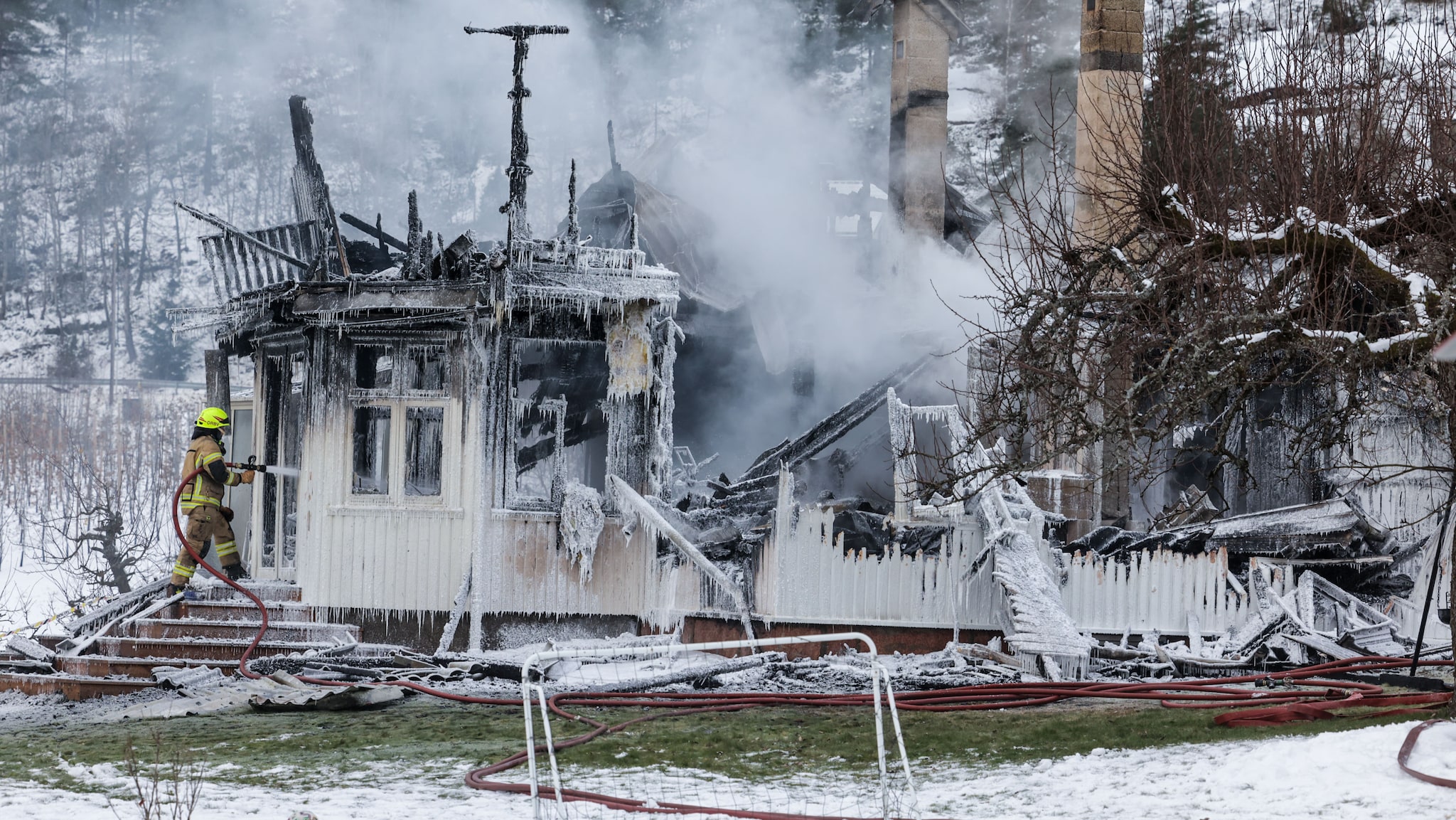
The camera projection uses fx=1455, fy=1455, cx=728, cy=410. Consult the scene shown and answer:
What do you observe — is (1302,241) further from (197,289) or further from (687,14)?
(197,289)

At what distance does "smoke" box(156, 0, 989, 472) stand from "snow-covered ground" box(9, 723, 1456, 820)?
1716cm

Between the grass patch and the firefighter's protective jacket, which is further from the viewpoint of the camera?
the firefighter's protective jacket

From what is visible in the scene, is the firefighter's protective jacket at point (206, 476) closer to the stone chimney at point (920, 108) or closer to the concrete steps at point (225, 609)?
the concrete steps at point (225, 609)

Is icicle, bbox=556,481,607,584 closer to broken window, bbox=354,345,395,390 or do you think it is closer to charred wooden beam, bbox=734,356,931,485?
broken window, bbox=354,345,395,390

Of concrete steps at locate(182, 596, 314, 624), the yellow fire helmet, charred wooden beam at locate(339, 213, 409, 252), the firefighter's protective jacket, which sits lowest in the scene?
concrete steps at locate(182, 596, 314, 624)

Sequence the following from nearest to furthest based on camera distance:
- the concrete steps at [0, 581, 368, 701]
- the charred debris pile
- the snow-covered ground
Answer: the snow-covered ground
the concrete steps at [0, 581, 368, 701]
the charred debris pile

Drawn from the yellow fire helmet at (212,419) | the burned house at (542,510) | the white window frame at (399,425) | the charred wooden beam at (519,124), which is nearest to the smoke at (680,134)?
the burned house at (542,510)

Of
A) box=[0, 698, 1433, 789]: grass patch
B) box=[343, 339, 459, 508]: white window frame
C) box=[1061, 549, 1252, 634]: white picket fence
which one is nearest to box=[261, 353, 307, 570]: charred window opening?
box=[343, 339, 459, 508]: white window frame

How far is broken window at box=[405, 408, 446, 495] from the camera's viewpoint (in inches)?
673

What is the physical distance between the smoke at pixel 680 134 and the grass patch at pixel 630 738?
1494cm

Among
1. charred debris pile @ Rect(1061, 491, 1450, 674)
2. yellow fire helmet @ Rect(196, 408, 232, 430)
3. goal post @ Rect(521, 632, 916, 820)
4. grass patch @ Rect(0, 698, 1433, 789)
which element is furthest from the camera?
yellow fire helmet @ Rect(196, 408, 232, 430)

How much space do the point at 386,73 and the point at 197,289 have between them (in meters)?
15.6

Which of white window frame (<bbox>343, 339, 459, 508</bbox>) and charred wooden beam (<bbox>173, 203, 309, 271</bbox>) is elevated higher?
charred wooden beam (<bbox>173, 203, 309, 271</bbox>)

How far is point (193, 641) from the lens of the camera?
1415cm
